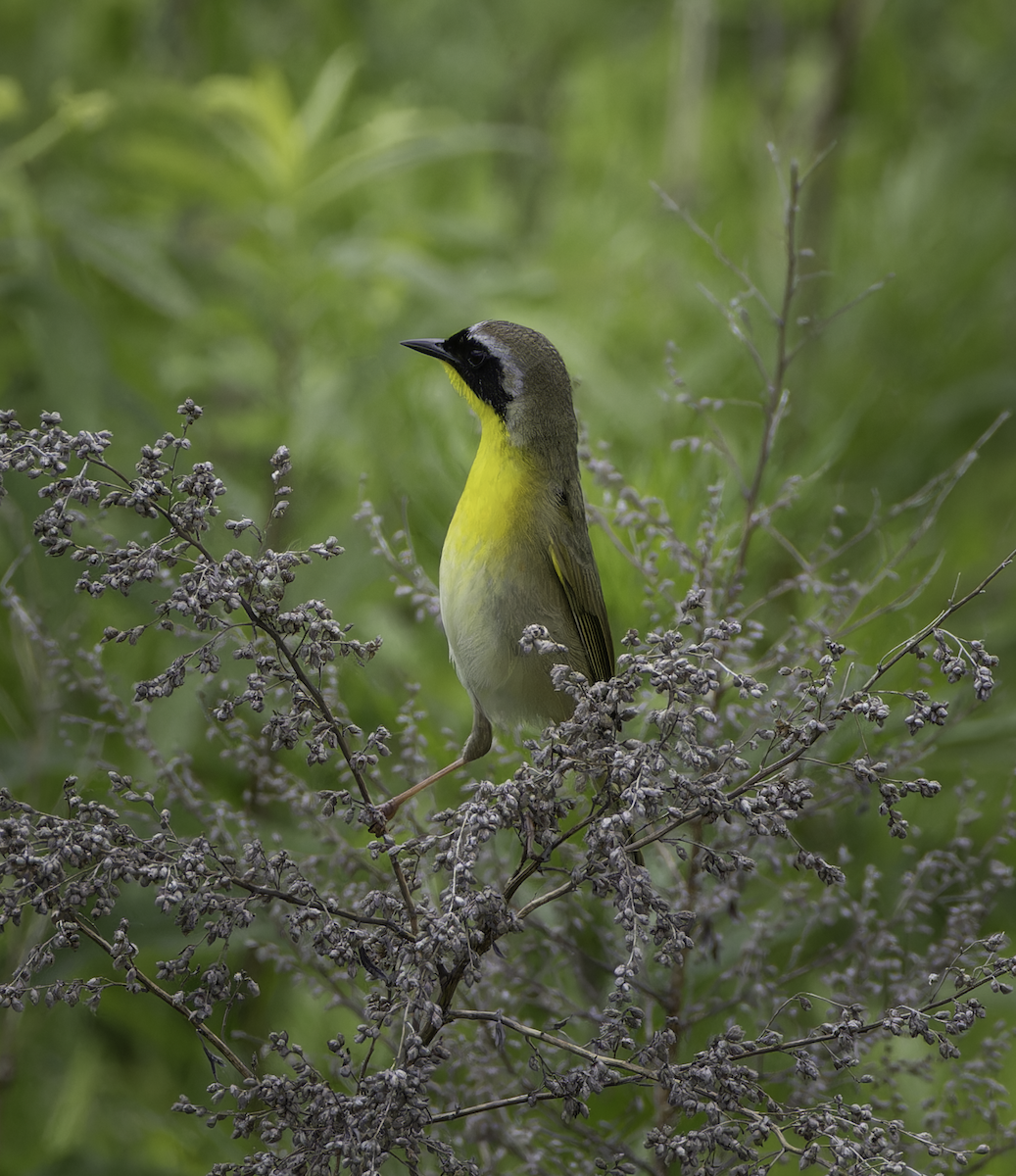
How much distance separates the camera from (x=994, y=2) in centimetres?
400

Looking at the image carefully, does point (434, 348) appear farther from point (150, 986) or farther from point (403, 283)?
point (403, 283)

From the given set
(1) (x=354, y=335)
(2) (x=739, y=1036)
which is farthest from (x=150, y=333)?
(2) (x=739, y=1036)

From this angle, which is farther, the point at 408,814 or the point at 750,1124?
the point at 408,814

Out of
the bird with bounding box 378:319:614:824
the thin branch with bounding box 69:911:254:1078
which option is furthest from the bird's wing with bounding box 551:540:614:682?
the thin branch with bounding box 69:911:254:1078

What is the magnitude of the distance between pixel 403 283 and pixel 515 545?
4.25ft

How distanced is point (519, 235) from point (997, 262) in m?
1.81

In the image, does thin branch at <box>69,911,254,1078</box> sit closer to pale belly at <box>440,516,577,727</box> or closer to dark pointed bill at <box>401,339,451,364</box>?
pale belly at <box>440,516,577,727</box>

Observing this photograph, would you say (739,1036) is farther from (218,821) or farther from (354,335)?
(354,335)

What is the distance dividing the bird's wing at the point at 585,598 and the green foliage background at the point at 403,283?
0.18 feet

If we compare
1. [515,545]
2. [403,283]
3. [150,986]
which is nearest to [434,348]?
[515,545]

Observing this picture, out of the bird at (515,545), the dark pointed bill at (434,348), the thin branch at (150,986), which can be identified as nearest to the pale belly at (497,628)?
the bird at (515,545)

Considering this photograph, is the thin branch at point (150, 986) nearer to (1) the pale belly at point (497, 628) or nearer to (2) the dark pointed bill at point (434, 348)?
(1) the pale belly at point (497, 628)

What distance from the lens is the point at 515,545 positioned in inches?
57.3

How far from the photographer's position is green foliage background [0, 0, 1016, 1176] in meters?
1.82
